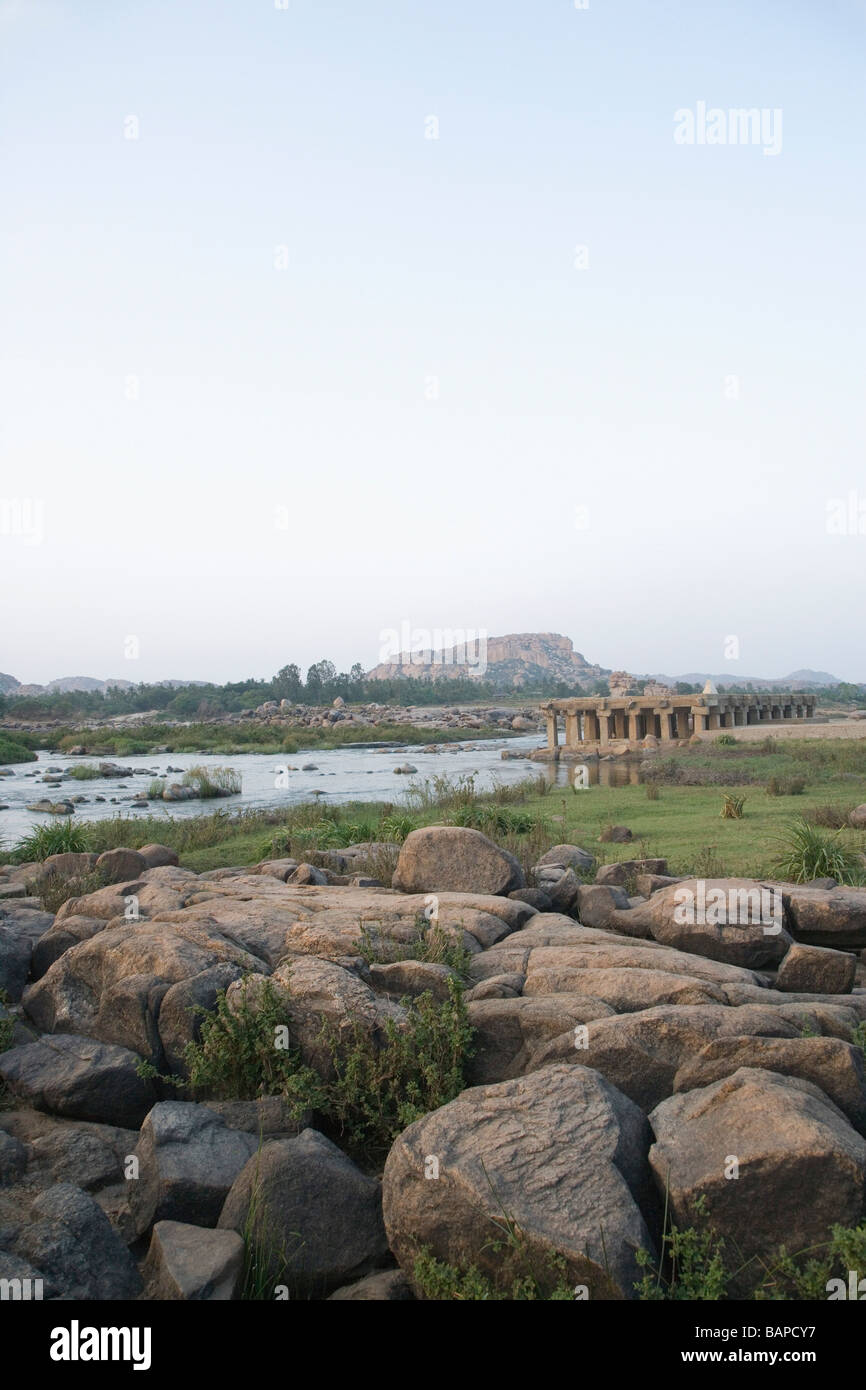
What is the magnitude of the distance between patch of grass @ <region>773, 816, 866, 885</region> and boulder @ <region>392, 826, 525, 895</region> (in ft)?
12.0

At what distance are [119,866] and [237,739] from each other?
170ft

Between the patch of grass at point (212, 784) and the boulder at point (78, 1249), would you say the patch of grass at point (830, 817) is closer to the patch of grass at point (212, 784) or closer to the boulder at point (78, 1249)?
the boulder at point (78, 1249)

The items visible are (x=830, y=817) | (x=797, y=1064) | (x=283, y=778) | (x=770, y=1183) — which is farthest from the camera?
(x=283, y=778)

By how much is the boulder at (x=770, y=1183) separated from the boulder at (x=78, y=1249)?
240 centimetres

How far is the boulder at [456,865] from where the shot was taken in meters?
8.86

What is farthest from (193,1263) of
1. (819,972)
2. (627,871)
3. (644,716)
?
(644,716)

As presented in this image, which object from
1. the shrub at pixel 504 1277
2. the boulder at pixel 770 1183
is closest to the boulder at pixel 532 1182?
the shrub at pixel 504 1277

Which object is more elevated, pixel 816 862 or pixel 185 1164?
pixel 816 862

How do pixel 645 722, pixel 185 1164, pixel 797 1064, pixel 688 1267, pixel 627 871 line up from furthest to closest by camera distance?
1. pixel 645 722
2. pixel 627 871
3. pixel 797 1064
4. pixel 185 1164
5. pixel 688 1267

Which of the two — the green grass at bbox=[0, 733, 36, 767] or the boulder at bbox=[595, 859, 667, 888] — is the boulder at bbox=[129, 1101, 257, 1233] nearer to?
the boulder at bbox=[595, 859, 667, 888]

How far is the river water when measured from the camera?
25062 mm

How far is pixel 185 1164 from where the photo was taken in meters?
4.62

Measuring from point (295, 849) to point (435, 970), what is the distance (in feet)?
24.2

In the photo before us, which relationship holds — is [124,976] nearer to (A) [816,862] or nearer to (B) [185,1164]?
(B) [185,1164]
